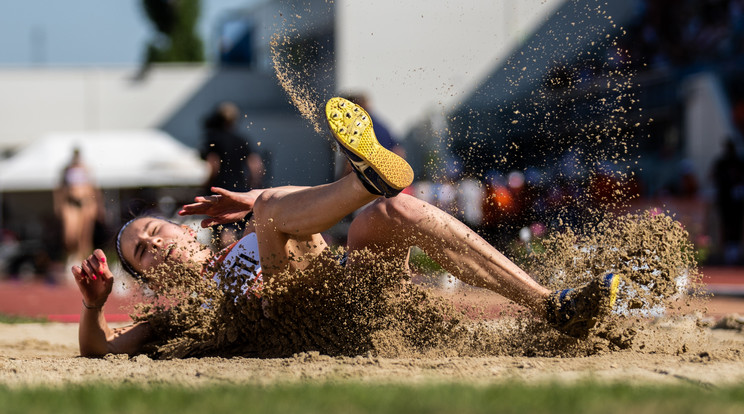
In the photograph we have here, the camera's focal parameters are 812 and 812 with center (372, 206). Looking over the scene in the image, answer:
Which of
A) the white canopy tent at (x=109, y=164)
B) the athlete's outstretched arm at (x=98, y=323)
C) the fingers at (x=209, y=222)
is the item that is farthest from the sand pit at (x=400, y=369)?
the white canopy tent at (x=109, y=164)

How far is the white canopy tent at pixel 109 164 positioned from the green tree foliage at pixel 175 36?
82.9 ft

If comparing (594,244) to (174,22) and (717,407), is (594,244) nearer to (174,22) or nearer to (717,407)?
(717,407)

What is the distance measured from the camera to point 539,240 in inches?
151

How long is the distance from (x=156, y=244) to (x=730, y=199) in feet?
32.5

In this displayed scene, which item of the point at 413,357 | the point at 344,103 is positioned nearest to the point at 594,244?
→ the point at 413,357

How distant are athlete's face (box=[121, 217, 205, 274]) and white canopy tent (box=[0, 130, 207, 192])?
456 inches

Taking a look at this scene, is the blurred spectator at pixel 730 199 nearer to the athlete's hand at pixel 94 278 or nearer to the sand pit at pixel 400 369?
the sand pit at pixel 400 369

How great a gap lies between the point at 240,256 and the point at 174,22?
40.3 meters

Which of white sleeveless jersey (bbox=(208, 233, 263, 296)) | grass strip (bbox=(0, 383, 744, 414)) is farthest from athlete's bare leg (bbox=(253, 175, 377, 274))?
grass strip (bbox=(0, 383, 744, 414))

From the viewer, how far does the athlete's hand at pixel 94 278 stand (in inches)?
137

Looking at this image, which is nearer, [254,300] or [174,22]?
[254,300]

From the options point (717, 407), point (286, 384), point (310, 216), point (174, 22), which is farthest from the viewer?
point (174, 22)

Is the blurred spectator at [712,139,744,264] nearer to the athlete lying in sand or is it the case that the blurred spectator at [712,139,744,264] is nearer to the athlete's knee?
the athlete lying in sand

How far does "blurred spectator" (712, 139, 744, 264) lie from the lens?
1157 centimetres
